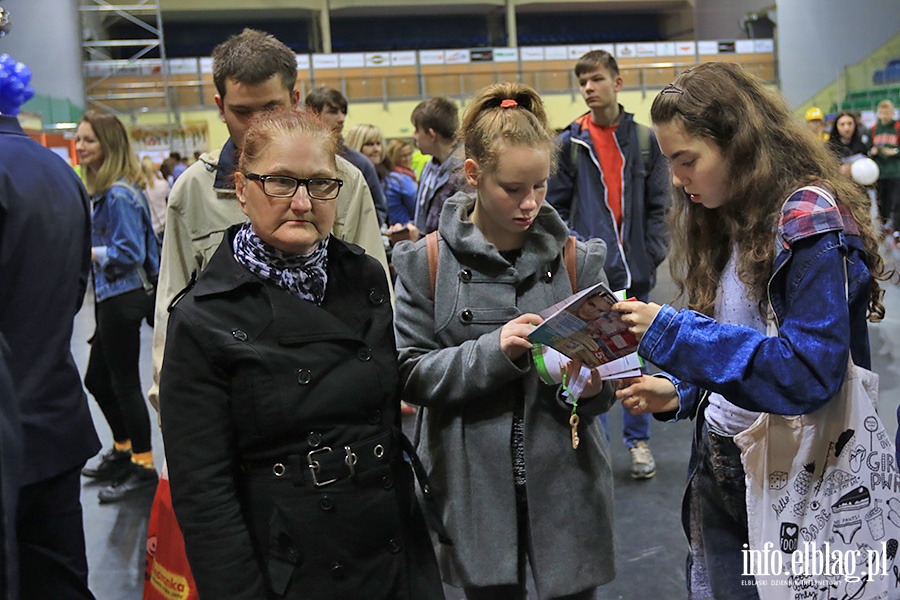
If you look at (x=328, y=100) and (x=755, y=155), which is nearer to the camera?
(x=755, y=155)

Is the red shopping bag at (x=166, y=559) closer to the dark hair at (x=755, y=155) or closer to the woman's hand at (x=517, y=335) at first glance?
the woman's hand at (x=517, y=335)

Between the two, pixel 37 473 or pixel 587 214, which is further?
pixel 587 214

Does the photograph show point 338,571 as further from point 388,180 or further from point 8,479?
point 388,180

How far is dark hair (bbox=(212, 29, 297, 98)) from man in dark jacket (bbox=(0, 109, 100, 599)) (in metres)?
0.52

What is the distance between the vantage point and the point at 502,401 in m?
1.78

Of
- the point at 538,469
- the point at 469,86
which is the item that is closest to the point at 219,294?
the point at 538,469

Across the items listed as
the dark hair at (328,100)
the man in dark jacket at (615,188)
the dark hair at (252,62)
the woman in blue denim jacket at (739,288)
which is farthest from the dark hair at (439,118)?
the woman in blue denim jacket at (739,288)

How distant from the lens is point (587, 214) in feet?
12.1

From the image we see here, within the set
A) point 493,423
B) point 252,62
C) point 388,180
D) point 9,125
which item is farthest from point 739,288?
point 388,180

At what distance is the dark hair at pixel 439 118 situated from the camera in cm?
424

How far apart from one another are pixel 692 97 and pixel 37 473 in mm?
1751

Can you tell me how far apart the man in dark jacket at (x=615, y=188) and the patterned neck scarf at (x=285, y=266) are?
7.53 feet

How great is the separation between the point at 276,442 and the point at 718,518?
92 cm

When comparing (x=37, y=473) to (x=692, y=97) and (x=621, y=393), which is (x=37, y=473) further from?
(x=692, y=97)
